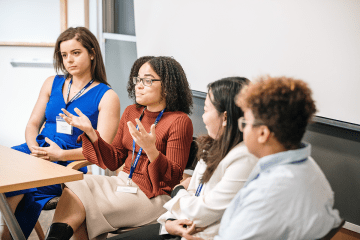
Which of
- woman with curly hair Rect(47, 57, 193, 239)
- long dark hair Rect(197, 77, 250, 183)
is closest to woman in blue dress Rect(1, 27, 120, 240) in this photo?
woman with curly hair Rect(47, 57, 193, 239)

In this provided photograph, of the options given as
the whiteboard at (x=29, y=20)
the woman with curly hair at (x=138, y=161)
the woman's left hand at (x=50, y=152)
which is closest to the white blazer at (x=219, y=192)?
the woman with curly hair at (x=138, y=161)

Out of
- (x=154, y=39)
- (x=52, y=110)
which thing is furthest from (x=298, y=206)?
(x=154, y=39)

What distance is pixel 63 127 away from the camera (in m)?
2.22

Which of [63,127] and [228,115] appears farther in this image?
[63,127]

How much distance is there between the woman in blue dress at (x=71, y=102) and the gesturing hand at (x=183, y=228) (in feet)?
3.31

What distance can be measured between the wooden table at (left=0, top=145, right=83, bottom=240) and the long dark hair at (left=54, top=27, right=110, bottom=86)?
944 millimetres

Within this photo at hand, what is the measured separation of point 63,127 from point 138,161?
722mm

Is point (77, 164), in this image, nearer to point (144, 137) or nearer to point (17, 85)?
point (144, 137)

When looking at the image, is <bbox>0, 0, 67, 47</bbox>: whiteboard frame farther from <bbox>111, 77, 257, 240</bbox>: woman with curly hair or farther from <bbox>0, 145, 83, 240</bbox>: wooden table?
<bbox>111, 77, 257, 240</bbox>: woman with curly hair

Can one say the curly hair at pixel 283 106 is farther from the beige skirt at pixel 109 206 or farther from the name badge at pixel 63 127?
the name badge at pixel 63 127

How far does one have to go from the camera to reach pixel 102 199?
1.57 m

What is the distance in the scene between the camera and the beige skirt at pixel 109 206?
1502 millimetres

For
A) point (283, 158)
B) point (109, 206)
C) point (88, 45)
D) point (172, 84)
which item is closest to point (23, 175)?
point (109, 206)

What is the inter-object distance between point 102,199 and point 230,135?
74cm
